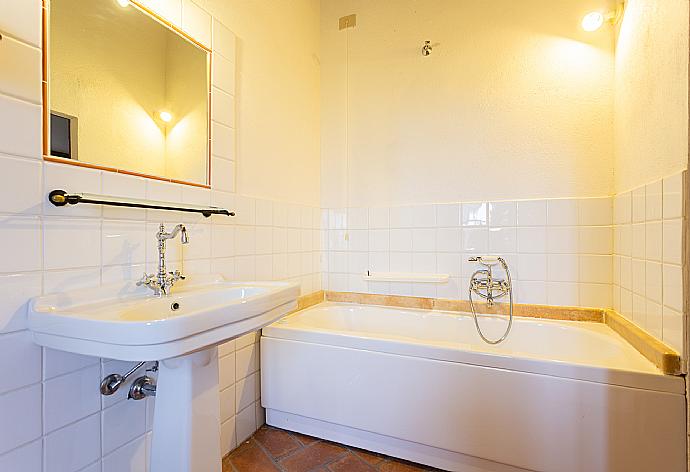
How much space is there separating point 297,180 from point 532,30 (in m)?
1.74

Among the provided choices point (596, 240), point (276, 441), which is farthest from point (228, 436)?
point (596, 240)

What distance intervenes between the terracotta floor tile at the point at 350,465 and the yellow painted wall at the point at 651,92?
1.74 meters

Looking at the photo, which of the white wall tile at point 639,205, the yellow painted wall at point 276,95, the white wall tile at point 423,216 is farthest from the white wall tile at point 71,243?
the white wall tile at point 639,205

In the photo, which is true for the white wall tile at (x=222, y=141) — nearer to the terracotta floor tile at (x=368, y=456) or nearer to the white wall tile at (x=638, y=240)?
the terracotta floor tile at (x=368, y=456)

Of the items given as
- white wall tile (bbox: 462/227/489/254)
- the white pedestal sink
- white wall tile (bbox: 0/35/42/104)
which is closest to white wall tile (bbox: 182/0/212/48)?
white wall tile (bbox: 0/35/42/104)

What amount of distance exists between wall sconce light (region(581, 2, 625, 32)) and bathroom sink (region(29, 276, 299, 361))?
79.7 inches

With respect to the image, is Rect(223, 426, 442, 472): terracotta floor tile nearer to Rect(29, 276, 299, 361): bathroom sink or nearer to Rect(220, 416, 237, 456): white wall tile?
Rect(220, 416, 237, 456): white wall tile

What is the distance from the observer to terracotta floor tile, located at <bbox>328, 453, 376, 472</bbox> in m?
1.57

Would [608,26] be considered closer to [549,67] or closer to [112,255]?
[549,67]

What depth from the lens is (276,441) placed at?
1.79 meters

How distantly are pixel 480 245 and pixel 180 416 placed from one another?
1860mm

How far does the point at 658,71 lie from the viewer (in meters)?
1.34

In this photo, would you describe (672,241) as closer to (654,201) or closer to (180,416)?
(654,201)

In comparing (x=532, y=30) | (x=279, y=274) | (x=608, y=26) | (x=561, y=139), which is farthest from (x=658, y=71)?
(x=279, y=274)
